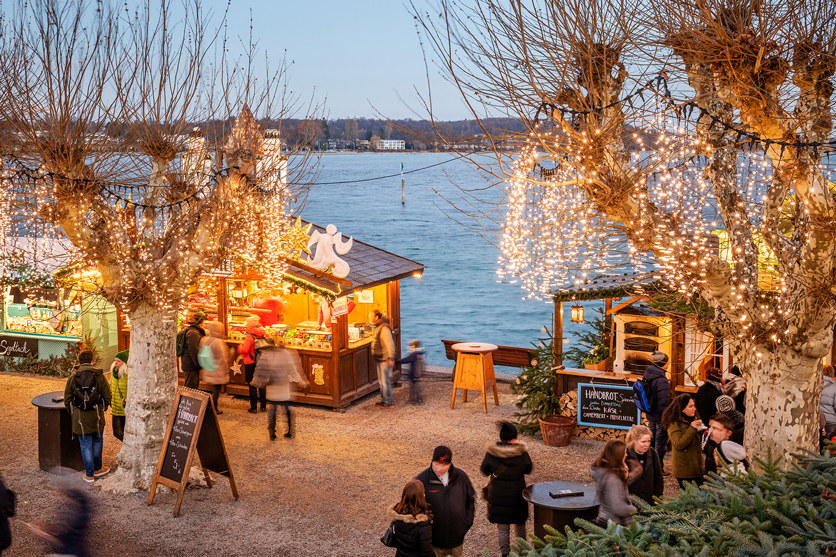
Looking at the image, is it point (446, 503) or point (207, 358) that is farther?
point (207, 358)

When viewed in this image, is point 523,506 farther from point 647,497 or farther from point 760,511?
point 760,511

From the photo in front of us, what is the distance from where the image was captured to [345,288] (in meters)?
11.0

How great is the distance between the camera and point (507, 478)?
5.94 m

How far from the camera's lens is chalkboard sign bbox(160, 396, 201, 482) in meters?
7.64

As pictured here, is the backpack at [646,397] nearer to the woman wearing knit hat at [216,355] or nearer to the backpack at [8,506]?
the woman wearing knit hat at [216,355]

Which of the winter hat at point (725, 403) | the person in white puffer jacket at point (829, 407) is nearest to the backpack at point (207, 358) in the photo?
the winter hat at point (725, 403)

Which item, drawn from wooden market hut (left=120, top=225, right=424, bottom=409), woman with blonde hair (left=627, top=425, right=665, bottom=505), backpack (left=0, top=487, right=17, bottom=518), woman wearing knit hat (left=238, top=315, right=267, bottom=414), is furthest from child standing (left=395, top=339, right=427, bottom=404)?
backpack (left=0, top=487, right=17, bottom=518)

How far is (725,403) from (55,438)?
7505 millimetres

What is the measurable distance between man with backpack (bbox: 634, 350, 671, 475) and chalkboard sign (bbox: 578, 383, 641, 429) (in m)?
0.89

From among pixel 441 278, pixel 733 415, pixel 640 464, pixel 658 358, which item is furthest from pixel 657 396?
pixel 441 278

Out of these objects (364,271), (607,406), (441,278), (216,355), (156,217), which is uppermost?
(156,217)

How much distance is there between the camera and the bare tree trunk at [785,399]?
19.4 ft

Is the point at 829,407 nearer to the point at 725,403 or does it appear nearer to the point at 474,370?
the point at 725,403

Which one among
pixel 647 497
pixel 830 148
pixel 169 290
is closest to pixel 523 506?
pixel 647 497
